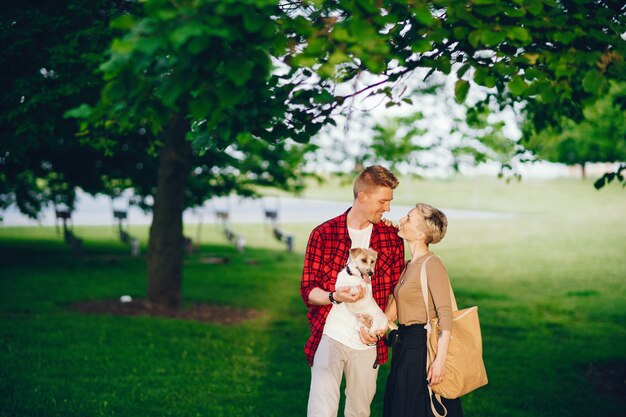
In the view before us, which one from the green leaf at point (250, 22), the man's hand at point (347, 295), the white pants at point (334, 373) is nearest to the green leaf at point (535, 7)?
the green leaf at point (250, 22)

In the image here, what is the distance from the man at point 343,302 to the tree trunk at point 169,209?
7628 millimetres

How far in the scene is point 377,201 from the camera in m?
4.14

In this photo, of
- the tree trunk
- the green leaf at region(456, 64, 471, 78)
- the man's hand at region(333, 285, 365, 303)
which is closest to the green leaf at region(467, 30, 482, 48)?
the green leaf at region(456, 64, 471, 78)

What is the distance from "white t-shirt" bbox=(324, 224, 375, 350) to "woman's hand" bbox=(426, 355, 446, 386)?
435 mm

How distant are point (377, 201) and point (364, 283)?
525mm

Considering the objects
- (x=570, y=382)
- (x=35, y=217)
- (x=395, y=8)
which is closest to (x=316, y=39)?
(x=395, y=8)

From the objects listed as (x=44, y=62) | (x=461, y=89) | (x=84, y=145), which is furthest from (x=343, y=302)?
(x=84, y=145)

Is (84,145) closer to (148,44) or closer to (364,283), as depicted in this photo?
(364,283)

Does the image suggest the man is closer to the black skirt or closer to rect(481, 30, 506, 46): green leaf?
the black skirt

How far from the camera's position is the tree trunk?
11.6 meters

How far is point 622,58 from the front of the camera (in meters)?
3.72

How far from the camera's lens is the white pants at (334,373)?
4195mm

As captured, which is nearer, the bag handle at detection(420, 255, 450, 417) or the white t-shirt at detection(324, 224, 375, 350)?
the bag handle at detection(420, 255, 450, 417)

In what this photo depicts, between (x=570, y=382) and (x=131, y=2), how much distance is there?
7039 mm
